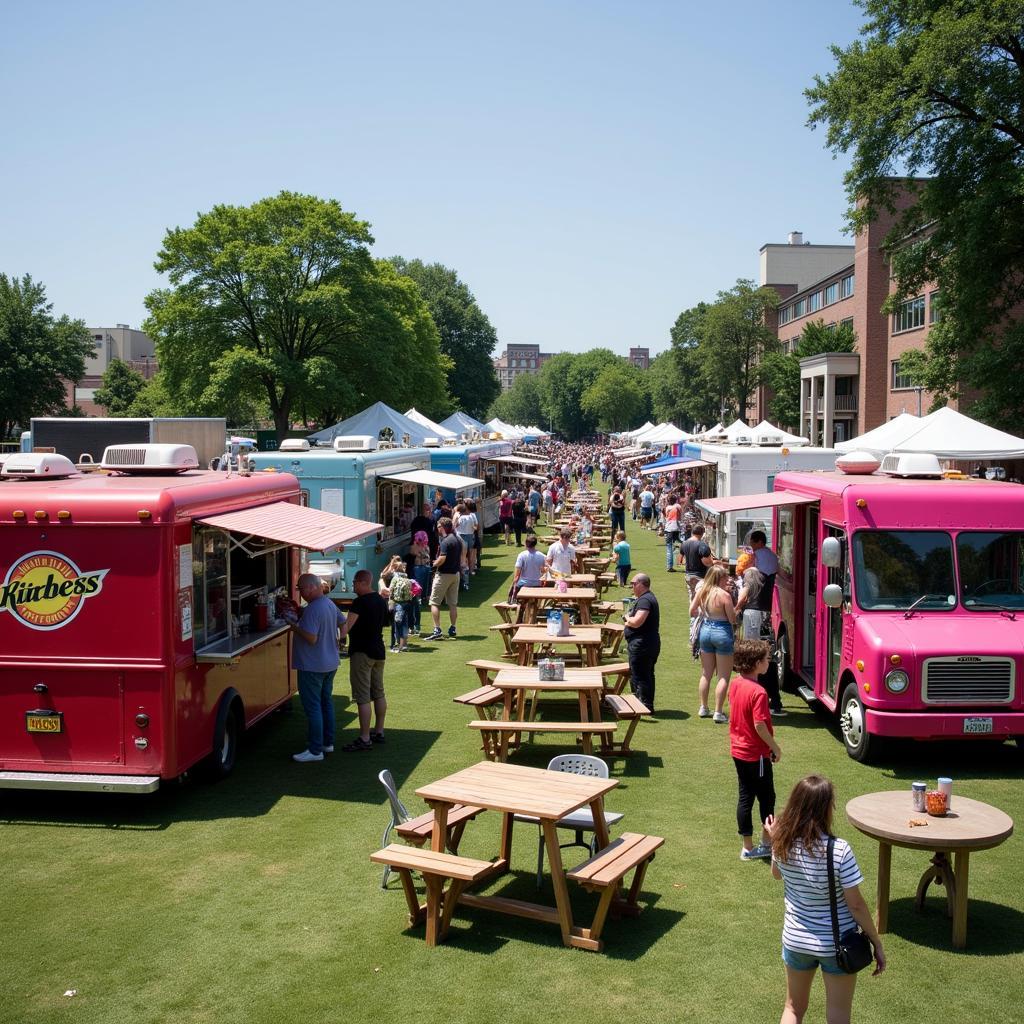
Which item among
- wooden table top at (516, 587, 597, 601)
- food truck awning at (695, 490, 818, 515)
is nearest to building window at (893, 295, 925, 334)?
wooden table top at (516, 587, 597, 601)

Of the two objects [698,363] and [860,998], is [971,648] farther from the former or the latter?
[698,363]

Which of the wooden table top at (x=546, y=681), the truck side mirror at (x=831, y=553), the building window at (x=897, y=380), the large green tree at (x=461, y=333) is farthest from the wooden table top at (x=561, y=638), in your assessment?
the large green tree at (x=461, y=333)

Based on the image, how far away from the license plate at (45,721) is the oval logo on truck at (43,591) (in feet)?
2.23

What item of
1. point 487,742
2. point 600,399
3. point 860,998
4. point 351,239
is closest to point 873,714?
point 487,742

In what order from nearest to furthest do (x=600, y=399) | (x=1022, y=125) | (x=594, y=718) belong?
(x=594, y=718), (x=1022, y=125), (x=600, y=399)

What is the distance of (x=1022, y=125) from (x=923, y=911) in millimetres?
22500

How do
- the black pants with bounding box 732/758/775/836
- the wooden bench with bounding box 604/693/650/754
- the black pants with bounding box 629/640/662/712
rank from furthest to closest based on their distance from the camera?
the black pants with bounding box 629/640/662/712
the wooden bench with bounding box 604/693/650/754
the black pants with bounding box 732/758/775/836

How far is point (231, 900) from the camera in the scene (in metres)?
7.21

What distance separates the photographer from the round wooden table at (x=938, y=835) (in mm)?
6172

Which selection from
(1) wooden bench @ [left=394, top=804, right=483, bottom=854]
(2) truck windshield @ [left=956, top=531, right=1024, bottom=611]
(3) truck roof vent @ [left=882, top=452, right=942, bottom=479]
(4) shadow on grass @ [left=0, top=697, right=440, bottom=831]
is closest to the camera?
(1) wooden bench @ [left=394, top=804, right=483, bottom=854]

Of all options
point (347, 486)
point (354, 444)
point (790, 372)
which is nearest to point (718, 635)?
point (347, 486)

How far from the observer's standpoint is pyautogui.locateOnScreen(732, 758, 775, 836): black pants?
24.8 feet

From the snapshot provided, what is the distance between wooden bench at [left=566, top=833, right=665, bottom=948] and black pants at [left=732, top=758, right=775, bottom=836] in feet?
3.00

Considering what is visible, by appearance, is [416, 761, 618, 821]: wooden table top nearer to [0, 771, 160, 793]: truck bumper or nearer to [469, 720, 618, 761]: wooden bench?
[469, 720, 618, 761]: wooden bench
